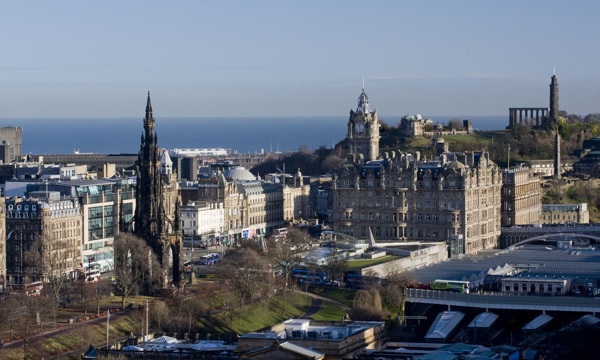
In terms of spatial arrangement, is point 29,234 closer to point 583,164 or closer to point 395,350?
point 395,350

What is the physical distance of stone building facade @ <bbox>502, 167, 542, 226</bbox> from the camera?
139000mm

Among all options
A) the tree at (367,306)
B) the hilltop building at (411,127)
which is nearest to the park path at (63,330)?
the tree at (367,306)

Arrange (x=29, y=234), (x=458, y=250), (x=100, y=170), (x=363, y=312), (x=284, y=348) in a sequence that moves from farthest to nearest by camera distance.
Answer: (x=100, y=170), (x=458, y=250), (x=29, y=234), (x=363, y=312), (x=284, y=348)

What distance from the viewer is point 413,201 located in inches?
5064

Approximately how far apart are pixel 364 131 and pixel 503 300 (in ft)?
184

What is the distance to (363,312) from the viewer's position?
3622 inches

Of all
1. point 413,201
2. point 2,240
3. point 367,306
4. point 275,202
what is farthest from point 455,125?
point 367,306

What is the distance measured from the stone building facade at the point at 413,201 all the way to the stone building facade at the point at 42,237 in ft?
79.6

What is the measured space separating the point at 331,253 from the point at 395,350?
142 feet

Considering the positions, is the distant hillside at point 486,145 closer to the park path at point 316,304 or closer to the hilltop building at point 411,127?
the hilltop building at point 411,127

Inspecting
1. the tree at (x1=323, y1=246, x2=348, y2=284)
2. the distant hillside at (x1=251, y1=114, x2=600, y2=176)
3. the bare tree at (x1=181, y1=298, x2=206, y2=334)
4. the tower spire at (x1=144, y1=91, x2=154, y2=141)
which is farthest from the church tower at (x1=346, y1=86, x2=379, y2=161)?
the bare tree at (x1=181, y1=298, x2=206, y2=334)

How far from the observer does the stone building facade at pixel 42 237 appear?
343 feet

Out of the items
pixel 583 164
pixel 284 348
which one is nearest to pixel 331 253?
pixel 284 348

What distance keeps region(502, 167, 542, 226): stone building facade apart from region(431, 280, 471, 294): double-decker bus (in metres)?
35.8
